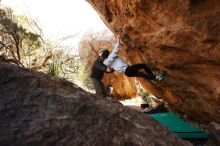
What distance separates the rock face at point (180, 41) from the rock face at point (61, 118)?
9.82ft

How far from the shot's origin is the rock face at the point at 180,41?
19.1 feet

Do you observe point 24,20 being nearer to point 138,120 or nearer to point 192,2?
point 192,2

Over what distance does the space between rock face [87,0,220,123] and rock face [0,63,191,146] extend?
2994mm

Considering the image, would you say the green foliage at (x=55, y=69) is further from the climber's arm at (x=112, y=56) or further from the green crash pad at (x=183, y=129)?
the green crash pad at (x=183, y=129)

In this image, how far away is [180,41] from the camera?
649 cm

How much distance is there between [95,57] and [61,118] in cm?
1516

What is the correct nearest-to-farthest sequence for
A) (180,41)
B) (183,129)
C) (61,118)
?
(61,118) → (180,41) → (183,129)

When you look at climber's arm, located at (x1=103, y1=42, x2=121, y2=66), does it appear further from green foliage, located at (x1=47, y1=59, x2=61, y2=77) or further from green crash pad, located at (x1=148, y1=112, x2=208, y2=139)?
green foliage, located at (x1=47, y1=59, x2=61, y2=77)

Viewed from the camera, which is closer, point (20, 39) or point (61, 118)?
point (61, 118)

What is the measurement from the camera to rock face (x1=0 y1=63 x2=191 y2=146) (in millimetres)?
2582

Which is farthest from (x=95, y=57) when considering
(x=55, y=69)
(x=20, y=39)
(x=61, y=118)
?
(x=61, y=118)

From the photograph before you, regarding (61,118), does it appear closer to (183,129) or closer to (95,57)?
(183,129)

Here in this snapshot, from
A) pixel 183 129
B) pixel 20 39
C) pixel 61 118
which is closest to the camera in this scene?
pixel 61 118

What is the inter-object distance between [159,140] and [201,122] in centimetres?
598
